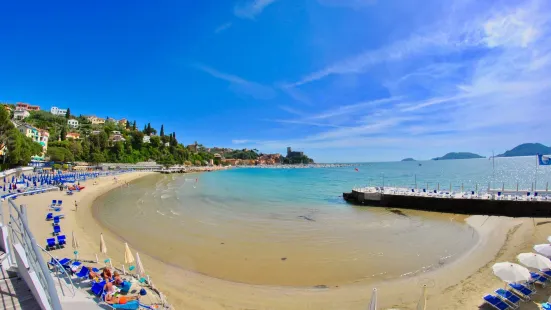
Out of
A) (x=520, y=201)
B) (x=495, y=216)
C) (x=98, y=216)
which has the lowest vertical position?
(x=98, y=216)

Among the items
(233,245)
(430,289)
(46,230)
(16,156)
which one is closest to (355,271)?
(430,289)

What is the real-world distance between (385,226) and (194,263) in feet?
53.8

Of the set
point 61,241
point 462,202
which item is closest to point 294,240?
point 61,241

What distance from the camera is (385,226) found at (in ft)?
73.7

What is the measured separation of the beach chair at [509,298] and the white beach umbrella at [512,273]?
70cm

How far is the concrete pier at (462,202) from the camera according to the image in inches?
1012

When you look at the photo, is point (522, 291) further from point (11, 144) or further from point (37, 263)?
point (11, 144)

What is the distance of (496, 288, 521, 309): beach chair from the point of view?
9031mm

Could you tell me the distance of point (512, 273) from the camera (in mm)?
9141

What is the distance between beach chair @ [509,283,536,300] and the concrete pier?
67.6 ft

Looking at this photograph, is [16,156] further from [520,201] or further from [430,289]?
[520,201]

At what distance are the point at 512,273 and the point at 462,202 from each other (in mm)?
22409

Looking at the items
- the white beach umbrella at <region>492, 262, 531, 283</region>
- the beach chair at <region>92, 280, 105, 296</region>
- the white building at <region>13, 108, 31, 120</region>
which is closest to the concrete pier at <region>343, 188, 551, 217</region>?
the white beach umbrella at <region>492, 262, 531, 283</region>

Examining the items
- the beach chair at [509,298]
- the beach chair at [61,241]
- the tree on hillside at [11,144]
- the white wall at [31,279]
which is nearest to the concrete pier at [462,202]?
the beach chair at [509,298]
